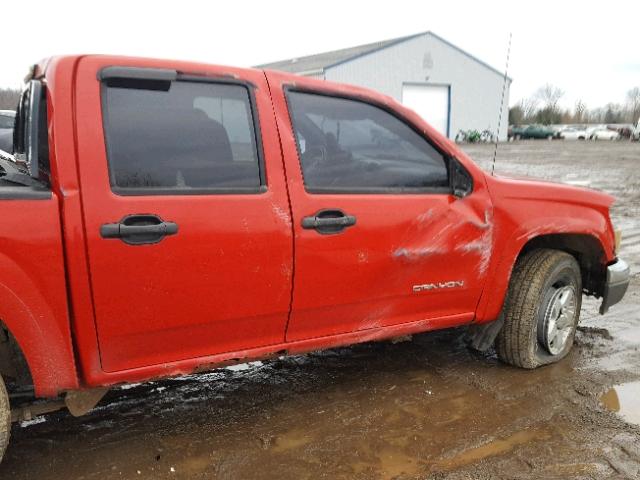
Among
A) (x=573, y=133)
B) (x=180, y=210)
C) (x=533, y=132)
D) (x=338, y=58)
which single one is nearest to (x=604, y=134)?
(x=573, y=133)

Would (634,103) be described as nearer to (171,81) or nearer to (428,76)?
(428,76)

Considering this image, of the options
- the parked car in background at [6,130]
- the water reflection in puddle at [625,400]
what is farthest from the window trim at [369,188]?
the parked car in background at [6,130]

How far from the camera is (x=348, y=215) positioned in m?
2.81

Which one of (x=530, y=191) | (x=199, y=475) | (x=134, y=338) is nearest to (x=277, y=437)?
(x=199, y=475)

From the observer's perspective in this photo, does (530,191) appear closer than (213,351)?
No

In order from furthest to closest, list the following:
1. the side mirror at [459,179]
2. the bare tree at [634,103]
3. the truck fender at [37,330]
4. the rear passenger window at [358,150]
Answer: the bare tree at [634,103] < the side mirror at [459,179] < the rear passenger window at [358,150] < the truck fender at [37,330]

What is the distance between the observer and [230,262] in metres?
2.55

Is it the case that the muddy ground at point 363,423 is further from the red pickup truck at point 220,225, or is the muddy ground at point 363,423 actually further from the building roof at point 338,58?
the building roof at point 338,58

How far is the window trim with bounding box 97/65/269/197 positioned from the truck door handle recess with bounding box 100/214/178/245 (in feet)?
0.37

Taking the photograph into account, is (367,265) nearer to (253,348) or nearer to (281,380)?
(253,348)

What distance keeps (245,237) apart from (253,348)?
579mm

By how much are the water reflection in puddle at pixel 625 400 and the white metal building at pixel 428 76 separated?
110 feet

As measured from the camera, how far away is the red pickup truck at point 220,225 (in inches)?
89.8

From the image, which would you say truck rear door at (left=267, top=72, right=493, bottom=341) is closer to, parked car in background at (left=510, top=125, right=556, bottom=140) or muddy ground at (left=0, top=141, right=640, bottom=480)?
muddy ground at (left=0, top=141, right=640, bottom=480)
